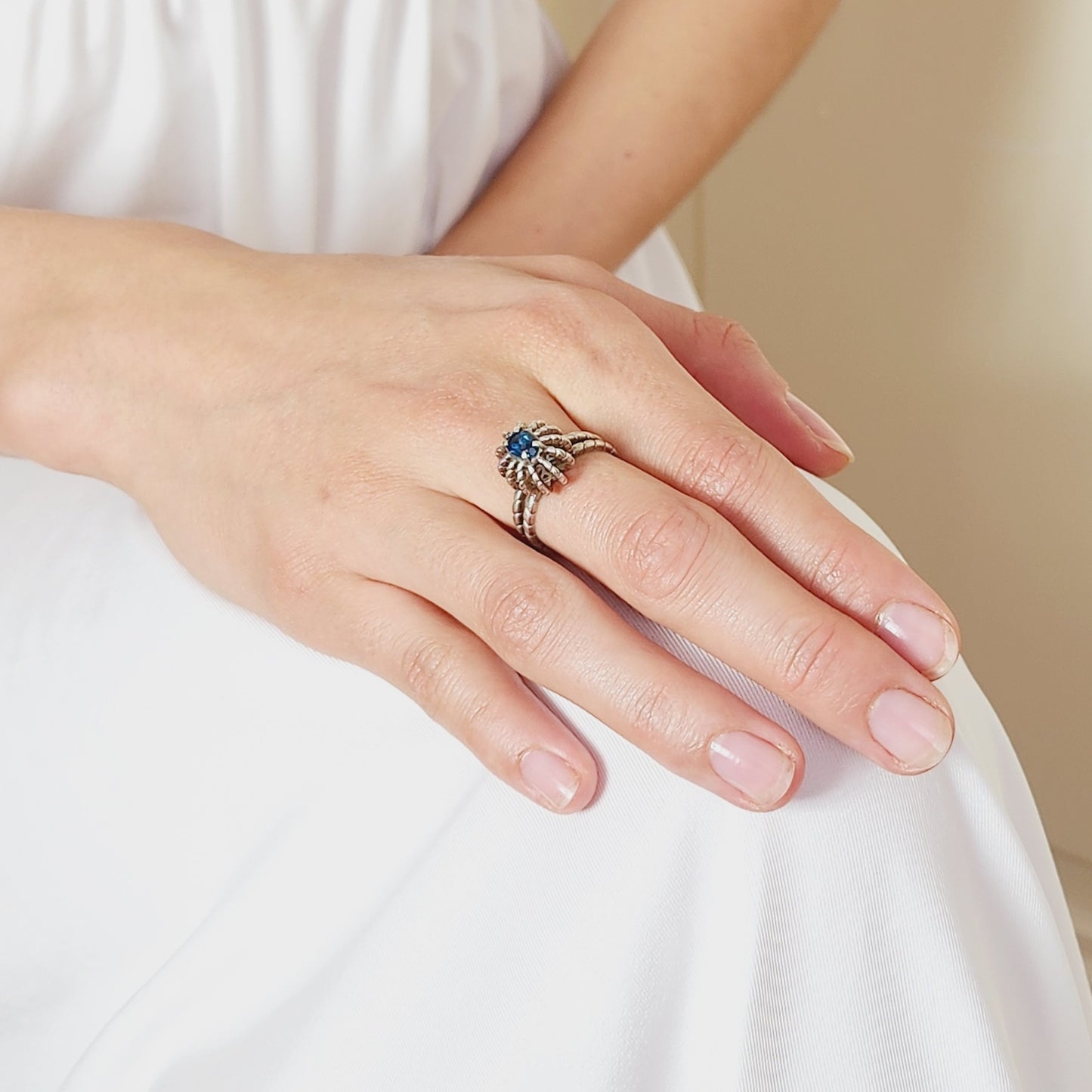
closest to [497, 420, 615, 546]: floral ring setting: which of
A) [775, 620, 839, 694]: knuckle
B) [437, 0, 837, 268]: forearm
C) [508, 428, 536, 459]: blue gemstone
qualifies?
[508, 428, 536, 459]: blue gemstone

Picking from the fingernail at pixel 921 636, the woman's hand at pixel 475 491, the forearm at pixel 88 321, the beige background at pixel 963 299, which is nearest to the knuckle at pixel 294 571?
the woman's hand at pixel 475 491

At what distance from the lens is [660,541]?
471mm

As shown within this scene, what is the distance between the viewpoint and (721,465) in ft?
1.64

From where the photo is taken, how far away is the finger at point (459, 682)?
17.9 inches

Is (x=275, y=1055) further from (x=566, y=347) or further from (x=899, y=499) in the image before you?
(x=899, y=499)

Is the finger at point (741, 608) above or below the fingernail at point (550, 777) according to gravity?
above

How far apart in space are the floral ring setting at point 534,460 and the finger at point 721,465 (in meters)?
0.01

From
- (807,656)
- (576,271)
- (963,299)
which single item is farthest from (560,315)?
(963,299)

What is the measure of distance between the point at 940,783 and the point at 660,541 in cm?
14

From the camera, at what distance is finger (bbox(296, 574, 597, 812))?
1.49 ft

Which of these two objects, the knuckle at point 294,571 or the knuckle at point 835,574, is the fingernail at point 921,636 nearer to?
the knuckle at point 835,574

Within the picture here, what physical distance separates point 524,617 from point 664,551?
57 millimetres

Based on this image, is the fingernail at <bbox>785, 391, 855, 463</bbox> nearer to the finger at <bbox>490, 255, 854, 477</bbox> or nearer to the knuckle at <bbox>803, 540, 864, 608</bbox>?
the finger at <bbox>490, 255, 854, 477</bbox>

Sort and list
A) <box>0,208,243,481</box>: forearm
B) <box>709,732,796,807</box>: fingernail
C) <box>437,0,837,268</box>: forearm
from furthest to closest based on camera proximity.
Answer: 1. <box>437,0,837,268</box>: forearm
2. <box>0,208,243,481</box>: forearm
3. <box>709,732,796,807</box>: fingernail
